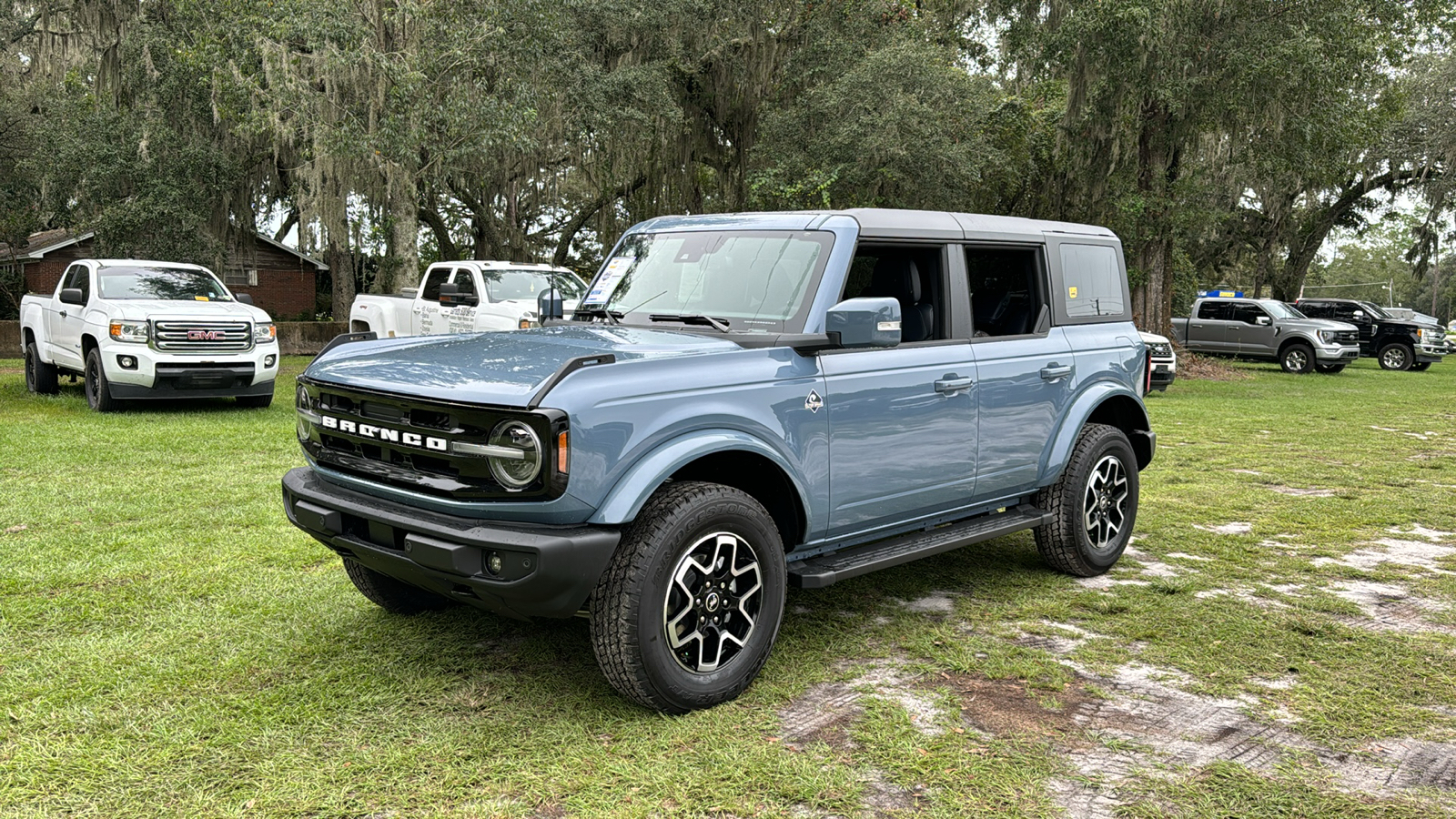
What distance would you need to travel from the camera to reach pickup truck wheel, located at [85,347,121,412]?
11891 millimetres

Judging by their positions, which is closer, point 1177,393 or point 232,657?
Answer: point 232,657

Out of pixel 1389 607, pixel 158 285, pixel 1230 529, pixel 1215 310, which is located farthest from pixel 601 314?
pixel 1215 310

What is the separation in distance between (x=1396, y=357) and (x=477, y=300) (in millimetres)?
24484

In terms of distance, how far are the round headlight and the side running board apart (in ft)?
4.20

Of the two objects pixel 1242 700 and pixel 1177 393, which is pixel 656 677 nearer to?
pixel 1242 700

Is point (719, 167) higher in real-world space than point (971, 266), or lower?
higher

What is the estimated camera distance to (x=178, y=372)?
11.7 m

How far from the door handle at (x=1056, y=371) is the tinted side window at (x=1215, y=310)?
23.0 metres

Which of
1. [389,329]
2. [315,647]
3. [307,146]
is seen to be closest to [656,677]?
[315,647]

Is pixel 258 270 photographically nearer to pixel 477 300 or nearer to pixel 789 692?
pixel 477 300

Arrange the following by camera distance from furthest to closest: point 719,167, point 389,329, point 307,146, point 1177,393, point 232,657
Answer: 1. point 719,167
2. point 307,146
3. point 1177,393
4. point 389,329
5. point 232,657

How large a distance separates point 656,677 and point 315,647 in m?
1.65

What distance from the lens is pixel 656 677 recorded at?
370cm

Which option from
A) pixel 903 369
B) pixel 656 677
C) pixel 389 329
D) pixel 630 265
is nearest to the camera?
pixel 656 677
